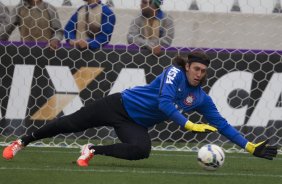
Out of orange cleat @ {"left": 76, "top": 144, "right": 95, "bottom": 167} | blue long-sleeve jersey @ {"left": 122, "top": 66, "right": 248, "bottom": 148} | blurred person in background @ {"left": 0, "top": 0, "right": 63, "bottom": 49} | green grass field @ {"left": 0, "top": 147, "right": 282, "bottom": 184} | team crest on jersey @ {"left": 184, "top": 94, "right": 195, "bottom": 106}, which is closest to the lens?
green grass field @ {"left": 0, "top": 147, "right": 282, "bottom": 184}

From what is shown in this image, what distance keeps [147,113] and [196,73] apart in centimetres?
71

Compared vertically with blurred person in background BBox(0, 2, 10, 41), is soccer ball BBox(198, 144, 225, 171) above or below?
below

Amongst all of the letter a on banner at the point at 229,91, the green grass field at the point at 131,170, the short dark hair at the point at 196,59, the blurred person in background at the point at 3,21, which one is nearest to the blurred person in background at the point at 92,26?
the blurred person in background at the point at 3,21

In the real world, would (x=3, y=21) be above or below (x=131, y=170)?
above

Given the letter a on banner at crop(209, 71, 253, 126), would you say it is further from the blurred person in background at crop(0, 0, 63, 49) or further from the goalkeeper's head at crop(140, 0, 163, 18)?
the blurred person in background at crop(0, 0, 63, 49)

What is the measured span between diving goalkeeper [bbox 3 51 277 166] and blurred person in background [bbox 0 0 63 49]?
3189 millimetres

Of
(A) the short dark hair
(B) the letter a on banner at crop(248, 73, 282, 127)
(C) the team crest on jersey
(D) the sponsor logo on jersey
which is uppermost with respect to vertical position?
(A) the short dark hair

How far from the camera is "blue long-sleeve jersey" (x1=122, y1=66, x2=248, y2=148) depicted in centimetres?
946

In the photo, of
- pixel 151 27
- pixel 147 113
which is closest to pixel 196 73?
pixel 147 113

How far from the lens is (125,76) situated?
12898mm

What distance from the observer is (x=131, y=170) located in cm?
939

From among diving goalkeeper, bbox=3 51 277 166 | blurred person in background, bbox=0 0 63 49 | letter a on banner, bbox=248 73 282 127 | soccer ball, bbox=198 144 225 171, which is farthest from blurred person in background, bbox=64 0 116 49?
soccer ball, bbox=198 144 225 171

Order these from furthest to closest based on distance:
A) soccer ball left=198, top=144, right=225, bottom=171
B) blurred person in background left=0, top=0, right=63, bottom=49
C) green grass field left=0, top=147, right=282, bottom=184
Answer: blurred person in background left=0, top=0, right=63, bottom=49 → soccer ball left=198, top=144, right=225, bottom=171 → green grass field left=0, top=147, right=282, bottom=184

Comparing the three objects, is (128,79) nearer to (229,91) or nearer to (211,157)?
(229,91)
